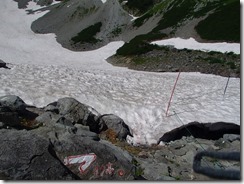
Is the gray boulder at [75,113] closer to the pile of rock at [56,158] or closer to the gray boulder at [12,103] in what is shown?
the gray boulder at [12,103]

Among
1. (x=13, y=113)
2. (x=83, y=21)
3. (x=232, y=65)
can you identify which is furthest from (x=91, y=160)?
(x=83, y=21)

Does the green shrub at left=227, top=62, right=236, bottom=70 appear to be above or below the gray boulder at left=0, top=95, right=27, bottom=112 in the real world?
below

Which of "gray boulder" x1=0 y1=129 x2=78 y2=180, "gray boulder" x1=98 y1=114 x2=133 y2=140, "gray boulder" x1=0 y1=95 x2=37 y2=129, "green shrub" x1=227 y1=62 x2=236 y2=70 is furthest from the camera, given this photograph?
"green shrub" x1=227 y1=62 x2=236 y2=70

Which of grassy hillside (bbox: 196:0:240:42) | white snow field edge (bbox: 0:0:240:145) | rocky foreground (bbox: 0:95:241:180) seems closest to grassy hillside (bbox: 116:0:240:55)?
grassy hillside (bbox: 196:0:240:42)

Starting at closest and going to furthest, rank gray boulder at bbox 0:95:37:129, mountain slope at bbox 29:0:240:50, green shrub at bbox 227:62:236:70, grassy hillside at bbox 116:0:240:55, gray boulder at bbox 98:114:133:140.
→ gray boulder at bbox 0:95:37:129 → gray boulder at bbox 98:114:133:140 → green shrub at bbox 227:62:236:70 → grassy hillside at bbox 116:0:240:55 → mountain slope at bbox 29:0:240:50

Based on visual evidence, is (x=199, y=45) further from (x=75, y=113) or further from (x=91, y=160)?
(x=91, y=160)

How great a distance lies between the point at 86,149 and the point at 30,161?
121 cm

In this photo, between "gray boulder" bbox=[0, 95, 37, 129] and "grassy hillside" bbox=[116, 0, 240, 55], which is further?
"grassy hillside" bbox=[116, 0, 240, 55]

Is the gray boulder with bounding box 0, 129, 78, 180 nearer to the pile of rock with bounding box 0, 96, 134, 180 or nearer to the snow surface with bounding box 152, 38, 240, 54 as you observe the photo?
the pile of rock with bounding box 0, 96, 134, 180

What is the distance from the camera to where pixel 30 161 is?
5.85 metres

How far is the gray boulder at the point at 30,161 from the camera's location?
5711mm

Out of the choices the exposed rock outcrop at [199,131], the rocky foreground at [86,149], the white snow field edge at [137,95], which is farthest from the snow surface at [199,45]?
the rocky foreground at [86,149]

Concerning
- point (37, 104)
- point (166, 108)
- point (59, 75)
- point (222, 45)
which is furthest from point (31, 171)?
point (222, 45)

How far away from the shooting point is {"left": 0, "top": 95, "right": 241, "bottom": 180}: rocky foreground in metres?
5.83
